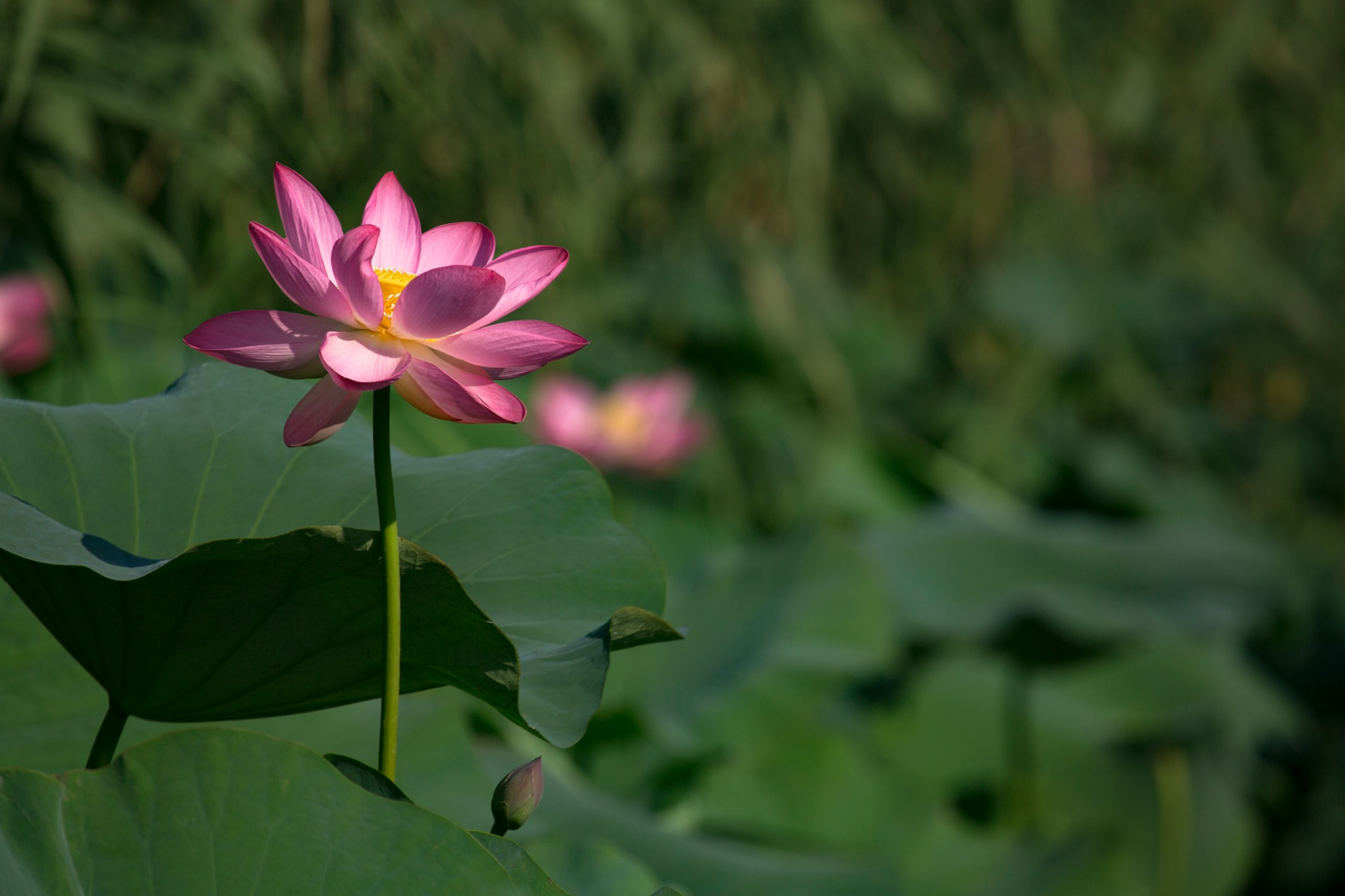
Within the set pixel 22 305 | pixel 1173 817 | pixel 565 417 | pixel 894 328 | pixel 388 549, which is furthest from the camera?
pixel 894 328

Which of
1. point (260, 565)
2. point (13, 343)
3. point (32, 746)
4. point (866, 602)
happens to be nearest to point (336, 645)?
point (260, 565)

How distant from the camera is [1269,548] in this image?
168 centimetres

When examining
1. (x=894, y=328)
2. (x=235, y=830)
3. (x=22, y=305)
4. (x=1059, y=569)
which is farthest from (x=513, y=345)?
(x=894, y=328)

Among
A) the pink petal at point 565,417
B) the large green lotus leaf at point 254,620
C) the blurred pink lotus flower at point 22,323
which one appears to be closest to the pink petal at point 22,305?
the blurred pink lotus flower at point 22,323

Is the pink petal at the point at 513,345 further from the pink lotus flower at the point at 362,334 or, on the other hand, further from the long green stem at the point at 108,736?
the long green stem at the point at 108,736

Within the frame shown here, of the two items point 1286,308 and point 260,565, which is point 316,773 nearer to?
point 260,565

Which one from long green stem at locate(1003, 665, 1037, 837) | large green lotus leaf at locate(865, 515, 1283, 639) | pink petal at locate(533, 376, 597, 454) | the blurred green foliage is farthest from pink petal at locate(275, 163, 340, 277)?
long green stem at locate(1003, 665, 1037, 837)

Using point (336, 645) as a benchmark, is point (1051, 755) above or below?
below

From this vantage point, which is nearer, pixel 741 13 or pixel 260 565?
pixel 260 565

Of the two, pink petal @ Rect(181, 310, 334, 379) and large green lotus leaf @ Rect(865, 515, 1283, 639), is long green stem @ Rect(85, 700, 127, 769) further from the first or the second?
large green lotus leaf @ Rect(865, 515, 1283, 639)

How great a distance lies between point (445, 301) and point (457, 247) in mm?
57

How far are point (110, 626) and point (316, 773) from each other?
7 cm

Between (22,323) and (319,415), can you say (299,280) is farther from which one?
(22,323)

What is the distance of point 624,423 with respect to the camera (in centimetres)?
135
